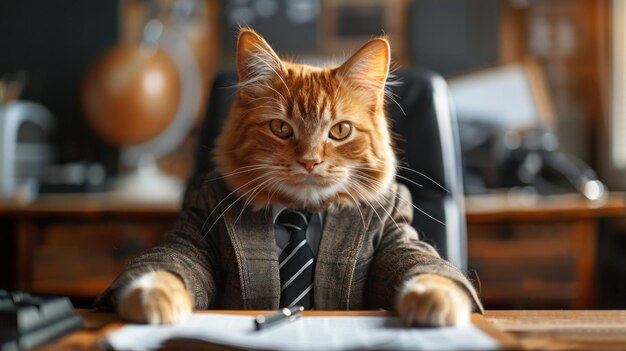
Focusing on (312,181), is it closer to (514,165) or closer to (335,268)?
(335,268)

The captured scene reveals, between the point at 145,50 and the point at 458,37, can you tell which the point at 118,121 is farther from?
the point at 458,37

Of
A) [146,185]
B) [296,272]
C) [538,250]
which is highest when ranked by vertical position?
[296,272]

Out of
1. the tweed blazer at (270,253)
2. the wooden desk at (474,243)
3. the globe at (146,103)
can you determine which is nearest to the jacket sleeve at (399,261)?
the tweed blazer at (270,253)

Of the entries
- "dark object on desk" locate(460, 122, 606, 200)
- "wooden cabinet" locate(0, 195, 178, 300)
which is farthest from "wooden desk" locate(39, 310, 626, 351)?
"dark object on desk" locate(460, 122, 606, 200)

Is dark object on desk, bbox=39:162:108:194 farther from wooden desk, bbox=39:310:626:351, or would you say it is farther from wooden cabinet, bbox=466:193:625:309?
wooden desk, bbox=39:310:626:351

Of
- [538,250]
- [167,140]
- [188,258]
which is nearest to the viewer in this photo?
[188,258]

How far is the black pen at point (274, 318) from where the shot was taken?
662 mm

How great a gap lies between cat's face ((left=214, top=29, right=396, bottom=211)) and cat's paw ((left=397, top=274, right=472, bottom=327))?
0.88 feet

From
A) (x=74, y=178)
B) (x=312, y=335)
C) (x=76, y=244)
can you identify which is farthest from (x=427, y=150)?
(x=74, y=178)

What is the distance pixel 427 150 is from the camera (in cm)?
128

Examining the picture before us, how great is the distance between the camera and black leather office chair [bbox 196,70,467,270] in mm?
1253

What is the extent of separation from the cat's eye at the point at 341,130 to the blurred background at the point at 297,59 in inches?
46.2

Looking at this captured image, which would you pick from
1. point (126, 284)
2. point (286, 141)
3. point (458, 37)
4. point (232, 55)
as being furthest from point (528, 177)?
point (126, 284)

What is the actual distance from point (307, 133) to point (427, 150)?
444 millimetres
